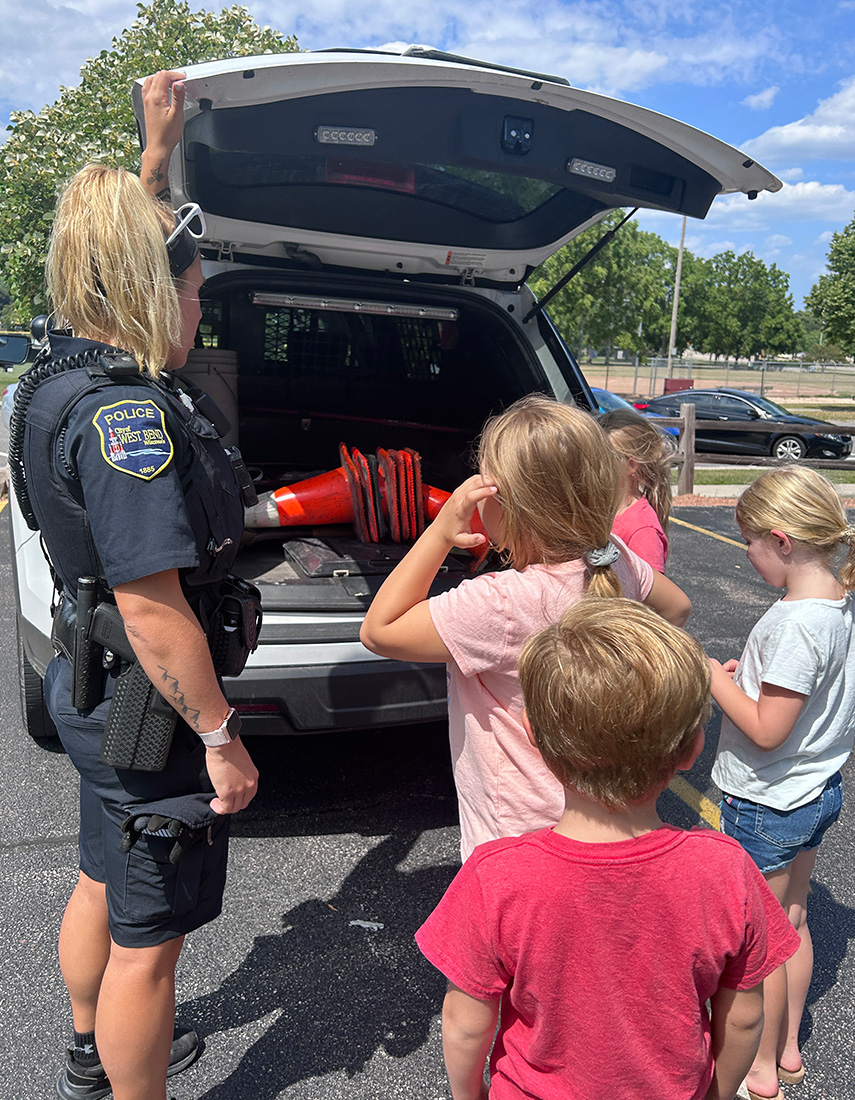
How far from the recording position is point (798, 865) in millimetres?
2021

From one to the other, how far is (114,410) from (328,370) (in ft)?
10.4

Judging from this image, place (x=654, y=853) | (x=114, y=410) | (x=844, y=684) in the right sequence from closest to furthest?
(x=654, y=853) < (x=114, y=410) < (x=844, y=684)

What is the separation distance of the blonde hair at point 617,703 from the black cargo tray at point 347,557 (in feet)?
6.80

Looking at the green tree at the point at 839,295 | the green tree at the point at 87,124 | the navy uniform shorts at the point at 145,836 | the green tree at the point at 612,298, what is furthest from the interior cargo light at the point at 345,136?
the green tree at the point at 839,295

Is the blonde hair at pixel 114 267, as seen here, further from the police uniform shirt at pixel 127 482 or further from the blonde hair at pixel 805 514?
the blonde hair at pixel 805 514

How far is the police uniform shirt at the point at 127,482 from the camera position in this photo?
1.47m

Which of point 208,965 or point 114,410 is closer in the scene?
point 114,410

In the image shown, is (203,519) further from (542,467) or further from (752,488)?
(752,488)

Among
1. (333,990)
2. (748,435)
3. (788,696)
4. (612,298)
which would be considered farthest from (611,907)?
(612,298)

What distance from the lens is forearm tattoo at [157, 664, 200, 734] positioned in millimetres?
1550

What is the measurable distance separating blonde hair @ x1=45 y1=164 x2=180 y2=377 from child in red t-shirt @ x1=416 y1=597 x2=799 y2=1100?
0.94 meters

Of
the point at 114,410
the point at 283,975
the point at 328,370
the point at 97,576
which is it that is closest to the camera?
the point at 114,410

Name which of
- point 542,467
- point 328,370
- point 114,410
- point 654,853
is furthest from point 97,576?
point 328,370

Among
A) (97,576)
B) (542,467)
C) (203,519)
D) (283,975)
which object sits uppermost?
(542,467)
